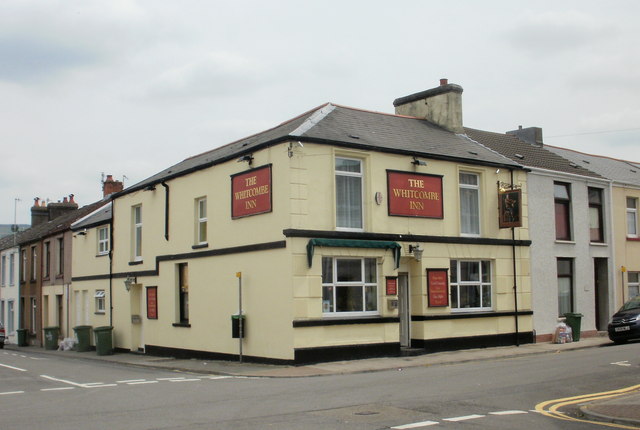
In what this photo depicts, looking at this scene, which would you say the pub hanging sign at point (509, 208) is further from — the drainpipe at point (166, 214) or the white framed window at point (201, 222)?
the drainpipe at point (166, 214)

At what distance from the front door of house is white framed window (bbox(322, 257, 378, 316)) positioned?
4.89 ft

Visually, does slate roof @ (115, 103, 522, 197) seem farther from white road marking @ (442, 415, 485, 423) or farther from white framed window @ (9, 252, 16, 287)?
white framed window @ (9, 252, 16, 287)

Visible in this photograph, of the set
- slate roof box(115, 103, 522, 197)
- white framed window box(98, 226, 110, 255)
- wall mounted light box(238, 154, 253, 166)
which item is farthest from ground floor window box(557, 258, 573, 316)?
white framed window box(98, 226, 110, 255)

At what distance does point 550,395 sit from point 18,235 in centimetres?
4170

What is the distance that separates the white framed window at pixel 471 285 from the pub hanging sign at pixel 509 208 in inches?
55.2

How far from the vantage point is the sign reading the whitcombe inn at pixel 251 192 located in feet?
64.8

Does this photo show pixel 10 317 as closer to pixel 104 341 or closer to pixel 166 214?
pixel 104 341

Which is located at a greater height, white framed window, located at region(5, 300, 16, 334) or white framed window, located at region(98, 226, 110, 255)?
white framed window, located at region(98, 226, 110, 255)

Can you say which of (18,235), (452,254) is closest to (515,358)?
(452,254)

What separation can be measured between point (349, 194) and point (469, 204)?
478 cm

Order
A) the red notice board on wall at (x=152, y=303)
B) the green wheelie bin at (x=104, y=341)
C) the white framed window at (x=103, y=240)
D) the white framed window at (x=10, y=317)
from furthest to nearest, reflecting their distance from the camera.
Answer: the white framed window at (x=10, y=317)
the white framed window at (x=103, y=240)
the green wheelie bin at (x=104, y=341)
the red notice board on wall at (x=152, y=303)

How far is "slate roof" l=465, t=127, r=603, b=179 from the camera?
25.5 m

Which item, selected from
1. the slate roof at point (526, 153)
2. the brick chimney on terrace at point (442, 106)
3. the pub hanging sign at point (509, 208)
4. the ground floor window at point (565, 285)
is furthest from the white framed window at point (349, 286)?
the ground floor window at point (565, 285)

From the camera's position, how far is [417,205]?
Answer: 2122cm
